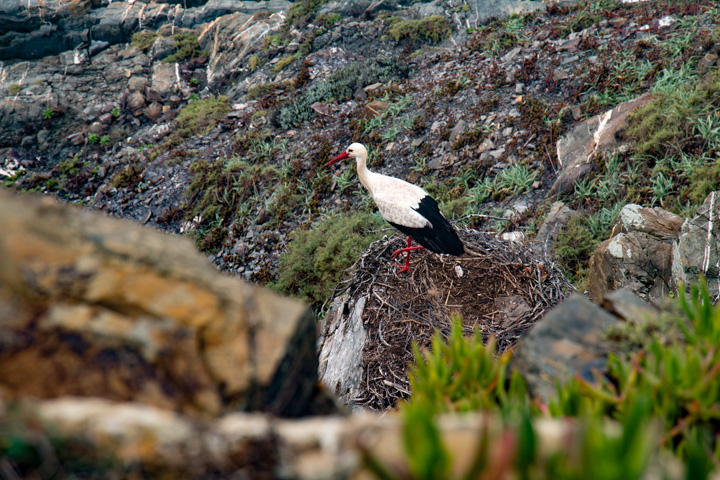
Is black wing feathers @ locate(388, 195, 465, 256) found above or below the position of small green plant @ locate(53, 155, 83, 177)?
above

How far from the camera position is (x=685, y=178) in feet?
19.4

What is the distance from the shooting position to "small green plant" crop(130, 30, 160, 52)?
55.9ft

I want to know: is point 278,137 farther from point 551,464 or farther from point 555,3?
point 551,464

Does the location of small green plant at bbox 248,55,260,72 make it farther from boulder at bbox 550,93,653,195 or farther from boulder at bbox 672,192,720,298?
boulder at bbox 672,192,720,298

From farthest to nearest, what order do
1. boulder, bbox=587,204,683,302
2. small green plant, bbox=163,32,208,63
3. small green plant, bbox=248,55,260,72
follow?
small green plant, bbox=163,32,208,63, small green plant, bbox=248,55,260,72, boulder, bbox=587,204,683,302

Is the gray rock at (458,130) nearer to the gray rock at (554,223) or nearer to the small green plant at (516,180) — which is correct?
the small green plant at (516,180)

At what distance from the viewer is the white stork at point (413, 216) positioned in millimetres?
5070

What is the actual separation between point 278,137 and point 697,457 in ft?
37.0

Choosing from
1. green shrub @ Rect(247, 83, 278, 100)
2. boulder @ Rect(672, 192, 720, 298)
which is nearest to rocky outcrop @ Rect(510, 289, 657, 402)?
boulder @ Rect(672, 192, 720, 298)

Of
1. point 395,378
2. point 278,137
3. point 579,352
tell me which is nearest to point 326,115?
point 278,137

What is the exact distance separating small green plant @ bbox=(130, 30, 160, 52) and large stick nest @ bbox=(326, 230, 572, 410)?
16.0m

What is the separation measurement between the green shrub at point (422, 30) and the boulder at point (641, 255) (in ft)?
34.0

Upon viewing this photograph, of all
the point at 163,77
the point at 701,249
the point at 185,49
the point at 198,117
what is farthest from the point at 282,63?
the point at 701,249

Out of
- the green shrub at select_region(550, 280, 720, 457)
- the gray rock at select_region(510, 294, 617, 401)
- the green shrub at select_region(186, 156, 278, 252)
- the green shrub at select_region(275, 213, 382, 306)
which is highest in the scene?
the green shrub at select_region(550, 280, 720, 457)
